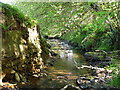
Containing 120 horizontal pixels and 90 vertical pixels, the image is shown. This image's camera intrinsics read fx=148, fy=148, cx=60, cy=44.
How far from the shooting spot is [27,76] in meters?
7.30

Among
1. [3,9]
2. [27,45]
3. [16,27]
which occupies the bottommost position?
[27,45]

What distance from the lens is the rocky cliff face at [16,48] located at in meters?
6.11

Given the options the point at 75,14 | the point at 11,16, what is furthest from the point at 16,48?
the point at 75,14

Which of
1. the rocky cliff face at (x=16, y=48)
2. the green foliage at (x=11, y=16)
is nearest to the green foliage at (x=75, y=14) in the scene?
the green foliage at (x=11, y=16)

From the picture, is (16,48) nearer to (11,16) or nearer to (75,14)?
(11,16)

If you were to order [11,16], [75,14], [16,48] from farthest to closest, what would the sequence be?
1. [11,16]
2. [16,48]
3. [75,14]

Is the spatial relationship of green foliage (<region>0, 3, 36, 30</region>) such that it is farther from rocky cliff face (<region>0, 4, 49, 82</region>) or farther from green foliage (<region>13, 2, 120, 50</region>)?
green foliage (<region>13, 2, 120, 50</region>)

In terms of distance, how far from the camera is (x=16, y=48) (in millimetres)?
6656

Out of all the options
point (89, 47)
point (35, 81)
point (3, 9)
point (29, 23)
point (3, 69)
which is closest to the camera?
point (3, 69)

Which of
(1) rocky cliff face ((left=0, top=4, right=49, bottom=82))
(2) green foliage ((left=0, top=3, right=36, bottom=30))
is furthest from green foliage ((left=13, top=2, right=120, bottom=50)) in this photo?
(1) rocky cliff face ((left=0, top=4, right=49, bottom=82))

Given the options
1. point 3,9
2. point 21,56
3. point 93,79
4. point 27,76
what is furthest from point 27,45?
point 93,79

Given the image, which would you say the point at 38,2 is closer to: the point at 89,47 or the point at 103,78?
the point at 103,78

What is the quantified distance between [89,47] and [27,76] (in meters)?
11.4

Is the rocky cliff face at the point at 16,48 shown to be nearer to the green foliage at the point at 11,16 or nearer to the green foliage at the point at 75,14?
the green foliage at the point at 11,16
